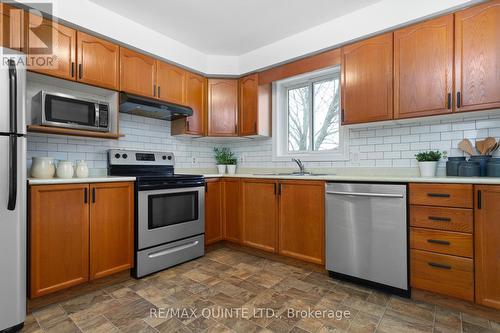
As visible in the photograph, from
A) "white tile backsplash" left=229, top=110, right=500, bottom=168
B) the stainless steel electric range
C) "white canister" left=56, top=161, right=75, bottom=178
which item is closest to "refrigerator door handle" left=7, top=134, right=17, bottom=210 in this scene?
"white canister" left=56, top=161, right=75, bottom=178

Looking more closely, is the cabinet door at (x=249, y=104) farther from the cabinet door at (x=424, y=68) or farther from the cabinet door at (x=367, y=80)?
the cabinet door at (x=424, y=68)

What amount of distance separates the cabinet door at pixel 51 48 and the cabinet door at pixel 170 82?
88cm

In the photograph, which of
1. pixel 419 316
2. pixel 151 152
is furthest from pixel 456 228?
pixel 151 152

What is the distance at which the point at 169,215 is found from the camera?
273 centimetres

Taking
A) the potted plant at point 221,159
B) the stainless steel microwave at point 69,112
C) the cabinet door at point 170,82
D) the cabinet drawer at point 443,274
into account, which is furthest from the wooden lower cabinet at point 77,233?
the cabinet drawer at point 443,274

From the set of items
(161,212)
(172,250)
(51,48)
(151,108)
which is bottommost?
(172,250)

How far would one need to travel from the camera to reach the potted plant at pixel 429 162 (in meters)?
2.35

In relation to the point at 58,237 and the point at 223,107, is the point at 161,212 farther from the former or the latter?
the point at 223,107

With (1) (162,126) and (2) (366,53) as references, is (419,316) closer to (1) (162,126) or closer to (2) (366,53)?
(2) (366,53)

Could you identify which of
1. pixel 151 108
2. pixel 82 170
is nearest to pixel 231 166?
pixel 151 108

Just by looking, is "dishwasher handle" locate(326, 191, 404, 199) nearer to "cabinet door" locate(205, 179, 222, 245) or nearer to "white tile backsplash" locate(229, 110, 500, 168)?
"white tile backsplash" locate(229, 110, 500, 168)

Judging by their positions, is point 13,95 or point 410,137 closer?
point 13,95

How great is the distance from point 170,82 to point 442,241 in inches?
121

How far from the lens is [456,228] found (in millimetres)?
1882
